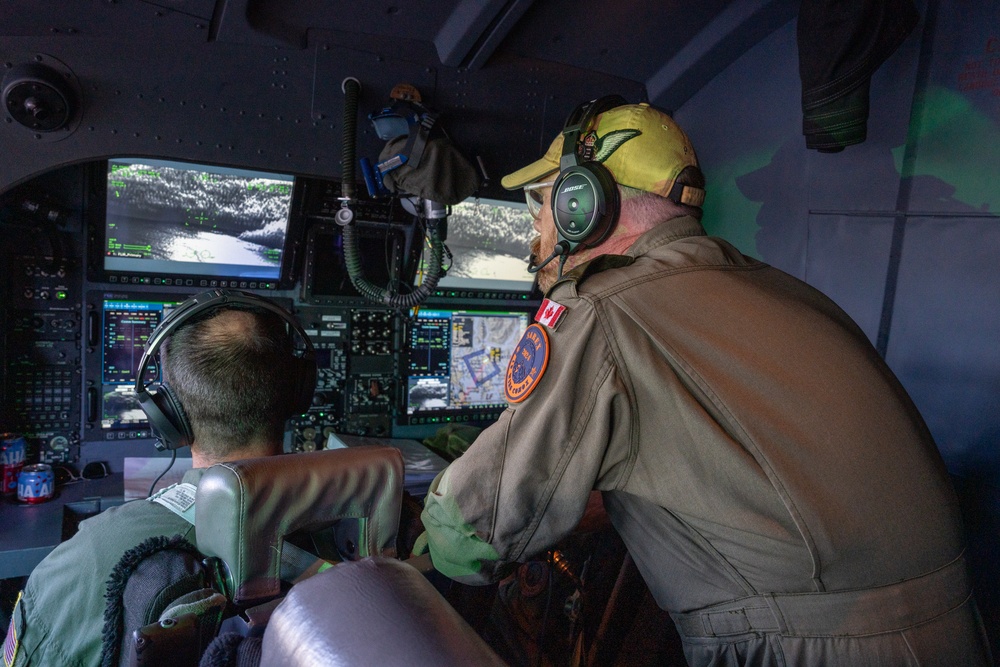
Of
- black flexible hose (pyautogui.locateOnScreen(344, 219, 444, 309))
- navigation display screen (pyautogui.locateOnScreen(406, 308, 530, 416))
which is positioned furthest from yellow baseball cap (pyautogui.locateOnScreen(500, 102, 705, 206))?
navigation display screen (pyautogui.locateOnScreen(406, 308, 530, 416))

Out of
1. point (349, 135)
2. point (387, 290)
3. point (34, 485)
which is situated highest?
point (349, 135)

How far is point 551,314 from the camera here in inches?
44.5

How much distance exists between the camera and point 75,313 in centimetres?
236

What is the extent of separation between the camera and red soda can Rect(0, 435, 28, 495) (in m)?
2.18

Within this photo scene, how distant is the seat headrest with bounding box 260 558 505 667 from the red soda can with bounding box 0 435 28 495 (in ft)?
7.75

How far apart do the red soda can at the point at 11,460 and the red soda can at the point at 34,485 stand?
0.07 meters

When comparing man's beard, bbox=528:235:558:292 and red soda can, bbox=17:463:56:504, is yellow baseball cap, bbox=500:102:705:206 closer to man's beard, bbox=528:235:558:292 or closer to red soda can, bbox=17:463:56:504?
man's beard, bbox=528:235:558:292

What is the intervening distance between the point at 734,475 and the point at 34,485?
2.29 m

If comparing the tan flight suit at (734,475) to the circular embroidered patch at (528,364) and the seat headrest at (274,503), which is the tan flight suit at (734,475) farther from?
the seat headrest at (274,503)

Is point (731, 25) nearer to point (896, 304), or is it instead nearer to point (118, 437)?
point (896, 304)

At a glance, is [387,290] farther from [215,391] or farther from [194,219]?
[215,391]

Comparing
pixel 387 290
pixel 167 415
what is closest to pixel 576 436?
pixel 167 415

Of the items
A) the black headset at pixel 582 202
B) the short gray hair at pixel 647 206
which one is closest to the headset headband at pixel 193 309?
the black headset at pixel 582 202

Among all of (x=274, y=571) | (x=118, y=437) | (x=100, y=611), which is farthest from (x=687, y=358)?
(x=118, y=437)
